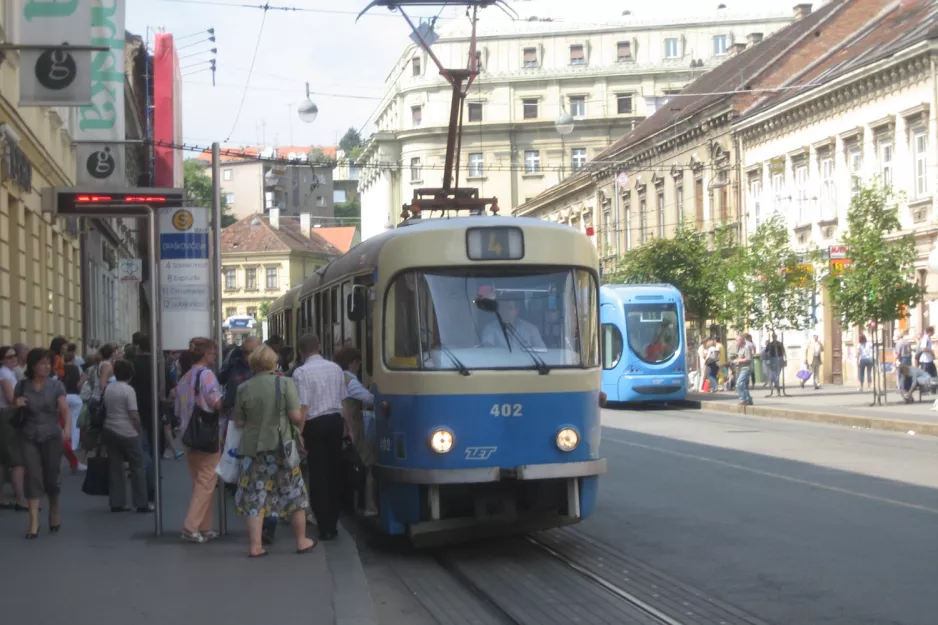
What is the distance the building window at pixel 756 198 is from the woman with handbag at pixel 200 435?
135 ft

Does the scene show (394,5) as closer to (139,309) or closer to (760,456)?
(760,456)

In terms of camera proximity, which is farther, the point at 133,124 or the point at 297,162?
the point at 133,124

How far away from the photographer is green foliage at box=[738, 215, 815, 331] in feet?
128

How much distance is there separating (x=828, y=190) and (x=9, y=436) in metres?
37.0

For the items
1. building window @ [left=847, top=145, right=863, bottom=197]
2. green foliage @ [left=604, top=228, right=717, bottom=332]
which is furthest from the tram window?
building window @ [left=847, top=145, right=863, bottom=197]

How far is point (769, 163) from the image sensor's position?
166ft

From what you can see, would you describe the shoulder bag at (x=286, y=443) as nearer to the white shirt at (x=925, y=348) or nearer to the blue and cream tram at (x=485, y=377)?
the blue and cream tram at (x=485, y=377)

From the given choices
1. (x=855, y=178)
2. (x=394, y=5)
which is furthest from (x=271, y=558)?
(x=855, y=178)

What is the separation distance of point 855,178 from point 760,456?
1593 cm

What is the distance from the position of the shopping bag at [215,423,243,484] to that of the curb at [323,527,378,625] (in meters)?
0.97

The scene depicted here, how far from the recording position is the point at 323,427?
12.4 metres

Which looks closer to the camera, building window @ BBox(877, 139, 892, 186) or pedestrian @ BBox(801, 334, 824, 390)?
building window @ BBox(877, 139, 892, 186)

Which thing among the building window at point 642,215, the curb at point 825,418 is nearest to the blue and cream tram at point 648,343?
the curb at point 825,418

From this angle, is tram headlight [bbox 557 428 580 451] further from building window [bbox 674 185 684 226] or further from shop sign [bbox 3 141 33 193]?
building window [bbox 674 185 684 226]
